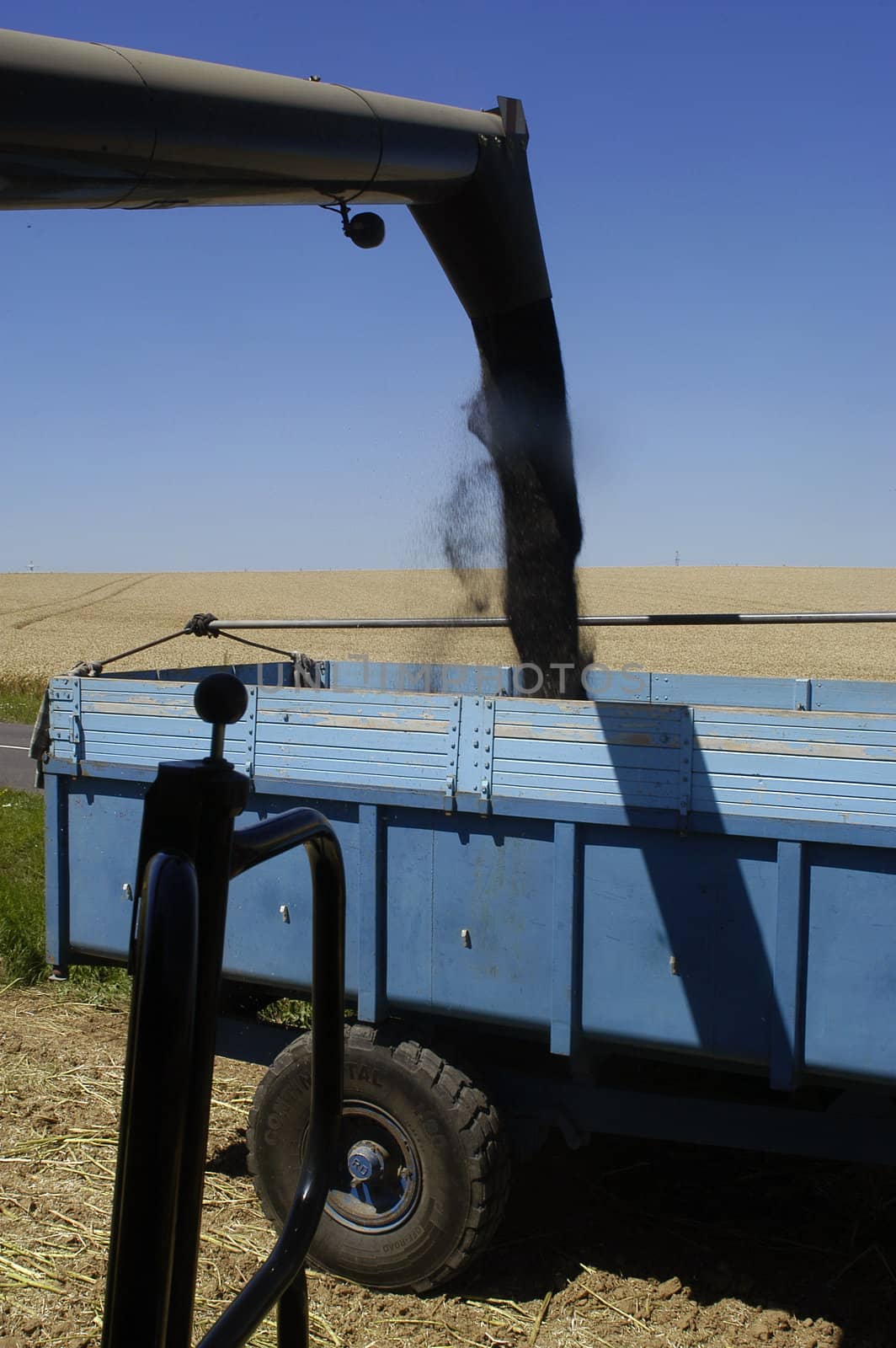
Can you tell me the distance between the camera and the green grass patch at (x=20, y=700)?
20.1 metres

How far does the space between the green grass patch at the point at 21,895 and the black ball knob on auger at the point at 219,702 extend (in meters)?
5.54

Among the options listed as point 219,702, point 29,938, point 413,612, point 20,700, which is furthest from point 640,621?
point 20,700

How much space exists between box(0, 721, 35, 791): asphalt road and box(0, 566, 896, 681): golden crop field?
15.7 ft

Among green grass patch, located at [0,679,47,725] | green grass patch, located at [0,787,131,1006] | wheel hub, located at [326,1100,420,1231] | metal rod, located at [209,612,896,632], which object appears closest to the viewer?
wheel hub, located at [326,1100,420,1231]

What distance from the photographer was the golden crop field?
84.5 ft

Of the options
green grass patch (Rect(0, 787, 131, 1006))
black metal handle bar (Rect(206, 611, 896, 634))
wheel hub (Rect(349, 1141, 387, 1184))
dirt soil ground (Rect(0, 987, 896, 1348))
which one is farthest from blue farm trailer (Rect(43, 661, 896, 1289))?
black metal handle bar (Rect(206, 611, 896, 634))

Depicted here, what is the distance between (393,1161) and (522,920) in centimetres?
85

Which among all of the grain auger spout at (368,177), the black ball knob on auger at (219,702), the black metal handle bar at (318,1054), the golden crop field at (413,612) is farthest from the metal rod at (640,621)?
the black ball knob on auger at (219,702)

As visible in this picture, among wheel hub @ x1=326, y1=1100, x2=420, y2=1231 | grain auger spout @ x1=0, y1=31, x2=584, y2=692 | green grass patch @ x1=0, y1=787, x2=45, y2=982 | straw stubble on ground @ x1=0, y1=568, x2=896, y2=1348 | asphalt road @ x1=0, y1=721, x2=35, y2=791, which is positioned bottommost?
asphalt road @ x1=0, y1=721, x2=35, y2=791

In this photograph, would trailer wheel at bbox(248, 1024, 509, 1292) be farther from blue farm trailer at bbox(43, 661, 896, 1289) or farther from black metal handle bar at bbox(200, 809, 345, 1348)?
black metal handle bar at bbox(200, 809, 345, 1348)

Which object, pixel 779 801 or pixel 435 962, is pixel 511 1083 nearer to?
pixel 435 962

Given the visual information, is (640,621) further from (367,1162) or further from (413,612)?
(413,612)

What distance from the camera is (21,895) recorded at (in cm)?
701

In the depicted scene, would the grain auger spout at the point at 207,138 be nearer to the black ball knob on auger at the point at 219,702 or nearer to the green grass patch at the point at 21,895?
the black ball knob on auger at the point at 219,702
